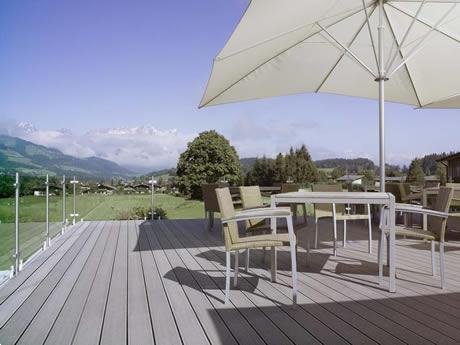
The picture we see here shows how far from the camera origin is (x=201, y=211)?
29.5 feet

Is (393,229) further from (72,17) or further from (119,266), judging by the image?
(72,17)

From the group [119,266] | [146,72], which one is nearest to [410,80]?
[119,266]

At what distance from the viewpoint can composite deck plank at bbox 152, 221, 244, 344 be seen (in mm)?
2244

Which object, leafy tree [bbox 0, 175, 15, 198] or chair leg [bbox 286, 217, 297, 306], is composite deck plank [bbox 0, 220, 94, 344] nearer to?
leafy tree [bbox 0, 175, 15, 198]

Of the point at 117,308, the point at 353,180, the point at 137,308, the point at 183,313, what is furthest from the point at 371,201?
the point at 353,180

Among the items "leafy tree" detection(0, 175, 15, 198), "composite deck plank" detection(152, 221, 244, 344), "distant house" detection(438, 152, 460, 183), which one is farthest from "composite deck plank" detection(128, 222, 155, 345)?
"distant house" detection(438, 152, 460, 183)

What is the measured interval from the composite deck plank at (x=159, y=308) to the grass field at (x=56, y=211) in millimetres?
1291

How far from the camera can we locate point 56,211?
6.39 meters

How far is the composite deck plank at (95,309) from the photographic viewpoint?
7.52ft

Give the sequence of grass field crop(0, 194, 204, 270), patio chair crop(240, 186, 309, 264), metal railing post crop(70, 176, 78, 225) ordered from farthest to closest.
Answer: metal railing post crop(70, 176, 78, 225)
patio chair crop(240, 186, 309, 264)
grass field crop(0, 194, 204, 270)

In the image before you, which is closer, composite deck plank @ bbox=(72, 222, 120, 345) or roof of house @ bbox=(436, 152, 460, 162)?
composite deck plank @ bbox=(72, 222, 120, 345)

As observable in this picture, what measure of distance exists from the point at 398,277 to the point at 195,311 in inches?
78.0

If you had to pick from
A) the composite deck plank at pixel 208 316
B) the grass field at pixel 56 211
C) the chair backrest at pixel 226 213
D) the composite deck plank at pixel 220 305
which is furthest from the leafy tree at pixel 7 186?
the chair backrest at pixel 226 213

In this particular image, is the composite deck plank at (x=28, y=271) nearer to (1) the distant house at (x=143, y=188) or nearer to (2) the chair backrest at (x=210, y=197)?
(2) the chair backrest at (x=210, y=197)
